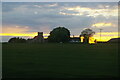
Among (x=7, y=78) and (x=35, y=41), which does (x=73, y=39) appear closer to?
(x=35, y=41)

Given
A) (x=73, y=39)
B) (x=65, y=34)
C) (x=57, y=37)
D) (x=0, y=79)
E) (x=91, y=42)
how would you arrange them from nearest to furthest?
1. (x=0, y=79)
2. (x=91, y=42)
3. (x=65, y=34)
4. (x=57, y=37)
5. (x=73, y=39)

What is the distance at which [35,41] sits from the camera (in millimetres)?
61594

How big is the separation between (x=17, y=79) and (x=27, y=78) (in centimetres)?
35

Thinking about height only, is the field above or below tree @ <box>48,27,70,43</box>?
below

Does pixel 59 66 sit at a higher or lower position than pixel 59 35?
lower

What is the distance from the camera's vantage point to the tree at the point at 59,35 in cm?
6359

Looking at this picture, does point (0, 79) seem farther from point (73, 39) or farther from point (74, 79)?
point (73, 39)

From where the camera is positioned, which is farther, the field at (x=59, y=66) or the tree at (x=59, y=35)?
the tree at (x=59, y=35)

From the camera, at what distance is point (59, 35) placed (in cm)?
6569

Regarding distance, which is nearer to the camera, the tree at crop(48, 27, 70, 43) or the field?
the field

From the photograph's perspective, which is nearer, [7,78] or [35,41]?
[7,78]

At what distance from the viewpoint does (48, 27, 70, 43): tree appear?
2504 inches

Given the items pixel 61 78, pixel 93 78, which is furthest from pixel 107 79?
pixel 61 78

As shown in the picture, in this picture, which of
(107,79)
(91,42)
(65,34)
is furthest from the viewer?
(65,34)
